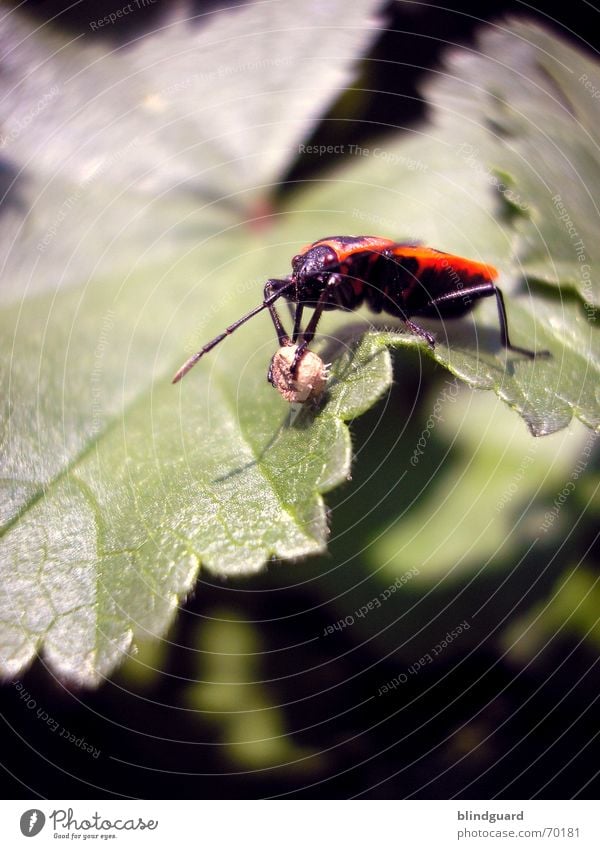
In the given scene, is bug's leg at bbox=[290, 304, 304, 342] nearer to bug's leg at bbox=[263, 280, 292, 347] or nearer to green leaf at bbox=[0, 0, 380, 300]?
bug's leg at bbox=[263, 280, 292, 347]

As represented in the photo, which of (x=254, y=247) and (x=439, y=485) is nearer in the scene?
(x=439, y=485)

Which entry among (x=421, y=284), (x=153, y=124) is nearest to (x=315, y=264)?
(x=421, y=284)

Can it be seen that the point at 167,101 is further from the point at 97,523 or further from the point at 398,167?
the point at 97,523

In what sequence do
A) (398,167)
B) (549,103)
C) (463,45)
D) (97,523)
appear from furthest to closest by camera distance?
(398,167) < (463,45) < (549,103) < (97,523)

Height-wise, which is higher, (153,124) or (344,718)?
(153,124)

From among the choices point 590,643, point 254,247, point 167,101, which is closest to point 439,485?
point 590,643

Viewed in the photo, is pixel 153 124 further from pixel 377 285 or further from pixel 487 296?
pixel 487 296
